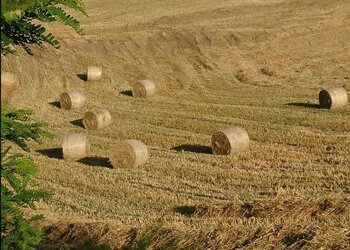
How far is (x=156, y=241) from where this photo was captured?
812 centimetres

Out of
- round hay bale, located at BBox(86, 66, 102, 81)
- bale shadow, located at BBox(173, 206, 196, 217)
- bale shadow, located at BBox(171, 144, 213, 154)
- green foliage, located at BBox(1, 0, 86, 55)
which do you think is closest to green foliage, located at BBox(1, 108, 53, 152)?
green foliage, located at BBox(1, 0, 86, 55)

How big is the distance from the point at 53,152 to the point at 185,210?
6.62m

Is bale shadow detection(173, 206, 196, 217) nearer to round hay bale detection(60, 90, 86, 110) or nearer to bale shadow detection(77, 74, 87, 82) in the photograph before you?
round hay bale detection(60, 90, 86, 110)

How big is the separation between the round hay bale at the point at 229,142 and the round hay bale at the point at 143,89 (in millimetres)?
8074

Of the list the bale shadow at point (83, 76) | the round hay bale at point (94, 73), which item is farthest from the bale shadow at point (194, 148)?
the bale shadow at point (83, 76)

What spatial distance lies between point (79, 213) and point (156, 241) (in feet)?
15.6

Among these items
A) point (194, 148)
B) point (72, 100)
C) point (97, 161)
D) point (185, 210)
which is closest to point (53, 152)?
point (97, 161)

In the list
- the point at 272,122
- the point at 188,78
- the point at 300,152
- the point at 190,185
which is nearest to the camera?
the point at 190,185

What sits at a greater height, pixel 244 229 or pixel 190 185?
pixel 244 229

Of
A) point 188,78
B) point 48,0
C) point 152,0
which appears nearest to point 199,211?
point 48,0

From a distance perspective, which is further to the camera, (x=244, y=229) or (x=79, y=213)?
(x=79, y=213)

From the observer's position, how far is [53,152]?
56.4 ft

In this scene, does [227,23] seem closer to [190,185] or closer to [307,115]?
[307,115]

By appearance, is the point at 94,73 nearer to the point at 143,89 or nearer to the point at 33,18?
the point at 143,89
